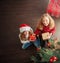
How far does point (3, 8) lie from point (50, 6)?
16.6 inches

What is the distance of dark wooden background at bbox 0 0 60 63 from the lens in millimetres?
1784

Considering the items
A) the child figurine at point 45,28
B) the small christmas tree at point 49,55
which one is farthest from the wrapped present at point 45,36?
the small christmas tree at point 49,55

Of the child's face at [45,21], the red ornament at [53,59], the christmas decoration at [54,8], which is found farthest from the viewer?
the christmas decoration at [54,8]

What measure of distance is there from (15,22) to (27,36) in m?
0.20

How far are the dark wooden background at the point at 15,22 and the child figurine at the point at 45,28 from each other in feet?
0.32

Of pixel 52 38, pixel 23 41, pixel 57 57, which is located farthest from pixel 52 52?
pixel 23 41

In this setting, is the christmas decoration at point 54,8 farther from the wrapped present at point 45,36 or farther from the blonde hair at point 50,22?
the wrapped present at point 45,36

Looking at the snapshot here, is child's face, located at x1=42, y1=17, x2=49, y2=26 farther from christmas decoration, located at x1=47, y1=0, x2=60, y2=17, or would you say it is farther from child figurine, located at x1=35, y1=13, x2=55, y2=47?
christmas decoration, located at x1=47, y1=0, x2=60, y2=17

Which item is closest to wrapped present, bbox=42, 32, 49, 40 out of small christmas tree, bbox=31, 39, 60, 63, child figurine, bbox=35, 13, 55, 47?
child figurine, bbox=35, 13, 55, 47

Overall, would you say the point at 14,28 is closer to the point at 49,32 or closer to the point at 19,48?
the point at 19,48

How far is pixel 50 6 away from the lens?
5.91 feet

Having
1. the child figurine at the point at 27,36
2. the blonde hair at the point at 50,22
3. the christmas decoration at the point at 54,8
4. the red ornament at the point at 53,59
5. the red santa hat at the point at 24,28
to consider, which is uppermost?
the christmas decoration at the point at 54,8

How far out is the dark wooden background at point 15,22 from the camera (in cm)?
178

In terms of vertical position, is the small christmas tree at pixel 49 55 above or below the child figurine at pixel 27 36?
below
